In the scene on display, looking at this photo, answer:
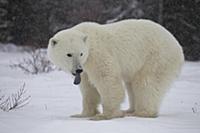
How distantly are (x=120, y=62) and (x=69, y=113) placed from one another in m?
1.21

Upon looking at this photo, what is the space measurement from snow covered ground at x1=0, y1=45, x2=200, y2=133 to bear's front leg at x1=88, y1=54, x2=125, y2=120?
315 millimetres

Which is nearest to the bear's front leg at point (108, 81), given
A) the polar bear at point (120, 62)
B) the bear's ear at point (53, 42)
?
the polar bear at point (120, 62)

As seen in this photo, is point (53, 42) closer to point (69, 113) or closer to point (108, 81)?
point (108, 81)

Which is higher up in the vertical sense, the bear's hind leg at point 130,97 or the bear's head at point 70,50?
the bear's head at point 70,50

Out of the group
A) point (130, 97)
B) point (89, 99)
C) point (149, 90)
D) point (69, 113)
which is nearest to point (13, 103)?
point (69, 113)

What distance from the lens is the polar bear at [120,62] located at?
18.5 ft

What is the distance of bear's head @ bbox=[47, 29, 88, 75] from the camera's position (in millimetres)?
5371

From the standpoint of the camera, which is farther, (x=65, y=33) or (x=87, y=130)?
(x=65, y=33)

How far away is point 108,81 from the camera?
5.64m

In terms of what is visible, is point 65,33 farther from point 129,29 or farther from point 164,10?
point 164,10

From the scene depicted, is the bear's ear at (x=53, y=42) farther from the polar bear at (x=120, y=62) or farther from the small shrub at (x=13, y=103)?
the small shrub at (x=13, y=103)

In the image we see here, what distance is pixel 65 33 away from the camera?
5.62 metres

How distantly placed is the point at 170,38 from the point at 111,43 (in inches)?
37.3

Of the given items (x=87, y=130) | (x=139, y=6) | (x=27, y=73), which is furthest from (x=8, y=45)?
(x=87, y=130)
